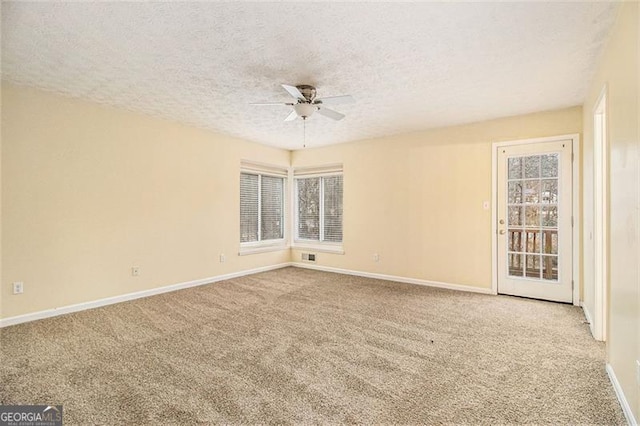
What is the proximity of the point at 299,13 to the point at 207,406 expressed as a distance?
253 centimetres

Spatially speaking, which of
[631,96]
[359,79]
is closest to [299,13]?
[359,79]

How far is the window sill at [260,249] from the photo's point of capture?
18.2 ft

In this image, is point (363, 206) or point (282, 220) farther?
point (282, 220)

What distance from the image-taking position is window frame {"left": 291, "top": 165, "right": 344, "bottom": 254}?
19.7 feet

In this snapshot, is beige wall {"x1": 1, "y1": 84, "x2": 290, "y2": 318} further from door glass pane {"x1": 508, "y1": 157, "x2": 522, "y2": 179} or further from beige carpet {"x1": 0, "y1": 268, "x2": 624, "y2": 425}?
door glass pane {"x1": 508, "y1": 157, "x2": 522, "y2": 179}

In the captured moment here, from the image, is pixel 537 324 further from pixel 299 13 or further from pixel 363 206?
pixel 299 13

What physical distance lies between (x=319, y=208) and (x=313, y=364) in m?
4.19

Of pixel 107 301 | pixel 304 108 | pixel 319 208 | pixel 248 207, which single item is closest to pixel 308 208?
pixel 319 208

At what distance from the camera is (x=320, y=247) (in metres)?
6.21

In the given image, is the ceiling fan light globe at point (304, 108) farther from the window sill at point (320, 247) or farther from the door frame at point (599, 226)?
the window sill at point (320, 247)

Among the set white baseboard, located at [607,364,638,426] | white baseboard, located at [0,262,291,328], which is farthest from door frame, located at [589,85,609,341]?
white baseboard, located at [0,262,291,328]

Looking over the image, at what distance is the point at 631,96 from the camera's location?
1782mm

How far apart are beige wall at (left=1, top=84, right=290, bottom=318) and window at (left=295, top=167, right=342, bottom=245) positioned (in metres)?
1.76

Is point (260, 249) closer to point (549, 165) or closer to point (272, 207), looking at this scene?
point (272, 207)
